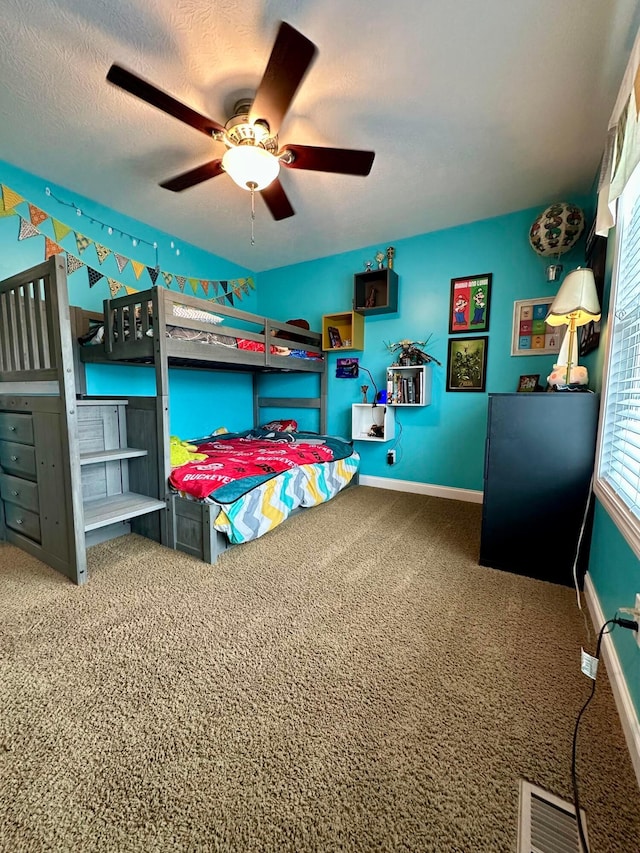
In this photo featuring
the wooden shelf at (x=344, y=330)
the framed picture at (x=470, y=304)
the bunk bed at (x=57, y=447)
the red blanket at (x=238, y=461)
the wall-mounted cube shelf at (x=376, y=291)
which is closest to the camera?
the bunk bed at (x=57, y=447)

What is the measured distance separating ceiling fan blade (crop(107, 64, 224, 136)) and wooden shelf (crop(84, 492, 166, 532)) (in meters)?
2.01

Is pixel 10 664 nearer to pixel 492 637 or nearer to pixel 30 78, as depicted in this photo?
pixel 492 637

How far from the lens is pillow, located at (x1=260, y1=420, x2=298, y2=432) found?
3.84m

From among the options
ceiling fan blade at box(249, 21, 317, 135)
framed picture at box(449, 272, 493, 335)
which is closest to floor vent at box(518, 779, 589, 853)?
ceiling fan blade at box(249, 21, 317, 135)

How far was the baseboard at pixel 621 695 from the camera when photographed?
94 centimetres

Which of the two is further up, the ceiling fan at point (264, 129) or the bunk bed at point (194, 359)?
the ceiling fan at point (264, 129)

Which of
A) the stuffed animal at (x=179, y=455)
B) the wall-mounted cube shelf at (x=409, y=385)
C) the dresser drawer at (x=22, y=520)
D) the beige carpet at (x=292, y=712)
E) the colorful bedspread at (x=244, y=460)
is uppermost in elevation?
the wall-mounted cube shelf at (x=409, y=385)

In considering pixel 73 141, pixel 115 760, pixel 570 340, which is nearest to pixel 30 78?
pixel 73 141

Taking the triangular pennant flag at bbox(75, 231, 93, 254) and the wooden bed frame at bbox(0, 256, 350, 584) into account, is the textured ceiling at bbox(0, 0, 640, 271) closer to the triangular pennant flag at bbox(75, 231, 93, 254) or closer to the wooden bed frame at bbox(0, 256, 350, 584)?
the triangular pennant flag at bbox(75, 231, 93, 254)

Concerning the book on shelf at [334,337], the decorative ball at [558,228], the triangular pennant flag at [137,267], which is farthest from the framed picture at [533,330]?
the triangular pennant flag at [137,267]

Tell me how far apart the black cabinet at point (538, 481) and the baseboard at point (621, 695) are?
1.23 ft

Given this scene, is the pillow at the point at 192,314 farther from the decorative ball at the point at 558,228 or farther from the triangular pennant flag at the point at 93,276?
the decorative ball at the point at 558,228

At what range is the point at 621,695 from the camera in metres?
1.08

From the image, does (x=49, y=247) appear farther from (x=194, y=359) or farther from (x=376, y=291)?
(x=376, y=291)
